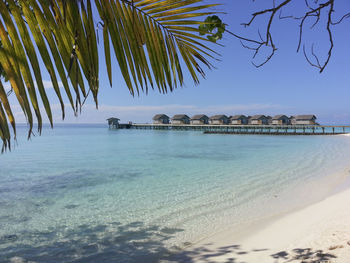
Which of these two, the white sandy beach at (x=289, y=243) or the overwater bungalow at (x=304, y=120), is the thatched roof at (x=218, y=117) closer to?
the overwater bungalow at (x=304, y=120)

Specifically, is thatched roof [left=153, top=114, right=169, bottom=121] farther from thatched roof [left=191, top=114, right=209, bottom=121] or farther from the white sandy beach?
the white sandy beach

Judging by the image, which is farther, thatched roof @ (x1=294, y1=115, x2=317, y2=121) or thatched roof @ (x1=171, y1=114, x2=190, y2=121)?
thatched roof @ (x1=171, y1=114, x2=190, y2=121)

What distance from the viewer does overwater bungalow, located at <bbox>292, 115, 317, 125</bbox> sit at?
193ft

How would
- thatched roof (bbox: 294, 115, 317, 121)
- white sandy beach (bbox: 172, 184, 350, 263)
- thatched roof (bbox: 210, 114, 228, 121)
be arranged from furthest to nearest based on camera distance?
thatched roof (bbox: 210, 114, 228, 121), thatched roof (bbox: 294, 115, 317, 121), white sandy beach (bbox: 172, 184, 350, 263)

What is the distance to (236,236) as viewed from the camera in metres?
4.95

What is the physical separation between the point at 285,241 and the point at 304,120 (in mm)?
62389

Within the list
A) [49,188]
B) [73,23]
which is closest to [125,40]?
[73,23]

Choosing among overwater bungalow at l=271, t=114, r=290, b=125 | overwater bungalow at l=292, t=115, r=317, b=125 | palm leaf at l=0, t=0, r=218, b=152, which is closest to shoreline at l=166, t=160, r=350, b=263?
palm leaf at l=0, t=0, r=218, b=152

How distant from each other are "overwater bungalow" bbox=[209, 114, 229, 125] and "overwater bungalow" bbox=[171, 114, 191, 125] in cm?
650

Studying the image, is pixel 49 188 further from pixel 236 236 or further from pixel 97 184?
pixel 236 236

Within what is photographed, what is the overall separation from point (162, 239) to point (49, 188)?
6.74 metres

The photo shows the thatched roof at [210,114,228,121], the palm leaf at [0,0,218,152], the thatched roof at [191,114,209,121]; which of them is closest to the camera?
the palm leaf at [0,0,218,152]

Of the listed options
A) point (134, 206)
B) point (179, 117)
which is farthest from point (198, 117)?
point (134, 206)

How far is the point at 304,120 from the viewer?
196 ft
